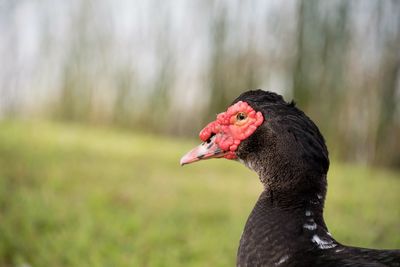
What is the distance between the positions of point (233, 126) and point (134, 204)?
8.40 ft

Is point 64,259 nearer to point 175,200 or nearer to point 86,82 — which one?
point 175,200

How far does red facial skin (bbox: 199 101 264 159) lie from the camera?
77.8 inches

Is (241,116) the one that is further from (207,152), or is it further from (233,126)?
(207,152)

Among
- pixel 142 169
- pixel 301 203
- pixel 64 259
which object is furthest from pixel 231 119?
pixel 142 169

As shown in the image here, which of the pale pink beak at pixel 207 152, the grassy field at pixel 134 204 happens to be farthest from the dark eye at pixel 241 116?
the grassy field at pixel 134 204

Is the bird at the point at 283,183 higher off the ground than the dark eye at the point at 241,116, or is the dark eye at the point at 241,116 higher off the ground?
the dark eye at the point at 241,116

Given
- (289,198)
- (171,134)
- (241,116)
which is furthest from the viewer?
(171,134)

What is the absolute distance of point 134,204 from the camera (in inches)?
175

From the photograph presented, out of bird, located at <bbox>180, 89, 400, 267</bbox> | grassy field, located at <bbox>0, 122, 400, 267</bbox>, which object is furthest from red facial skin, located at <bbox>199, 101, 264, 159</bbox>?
grassy field, located at <bbox>0, 122, 400, 267</bbox>

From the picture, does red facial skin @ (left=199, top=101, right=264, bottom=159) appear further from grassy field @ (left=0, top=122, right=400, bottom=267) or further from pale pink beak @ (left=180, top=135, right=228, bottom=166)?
grassy field @ (left=0, top=122, right=400, bottom=267)

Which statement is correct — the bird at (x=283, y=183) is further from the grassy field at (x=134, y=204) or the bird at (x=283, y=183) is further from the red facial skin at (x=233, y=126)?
the grassy field at (x=134, y=204)

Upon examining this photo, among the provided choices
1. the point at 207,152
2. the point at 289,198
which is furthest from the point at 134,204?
the point at 289,198

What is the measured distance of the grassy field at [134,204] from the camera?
341 centimetres

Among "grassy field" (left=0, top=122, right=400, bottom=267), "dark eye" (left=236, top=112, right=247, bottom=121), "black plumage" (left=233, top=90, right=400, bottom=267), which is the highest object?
"dark eye" (left=236, top=112, right=247, bottom=121)
